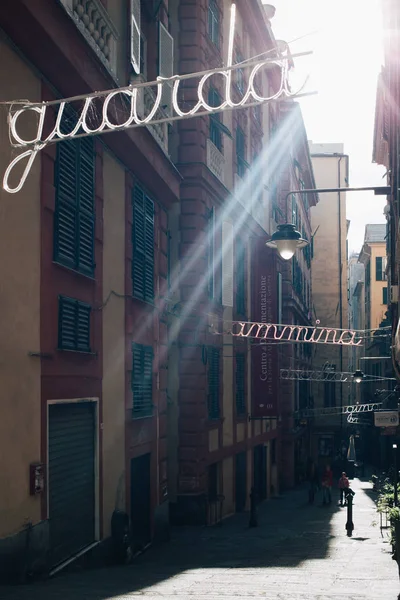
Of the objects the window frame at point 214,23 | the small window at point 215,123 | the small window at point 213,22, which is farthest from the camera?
the small window at point 213,22

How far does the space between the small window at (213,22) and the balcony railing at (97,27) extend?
39.8 feet

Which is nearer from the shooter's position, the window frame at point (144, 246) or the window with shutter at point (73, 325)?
the window with shutter at point (73, 325)

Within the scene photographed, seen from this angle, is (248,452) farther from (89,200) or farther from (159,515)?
(89,200)

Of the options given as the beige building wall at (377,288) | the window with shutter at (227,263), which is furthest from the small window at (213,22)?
the beige building wall at (377,288)

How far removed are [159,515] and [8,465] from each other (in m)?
9.49

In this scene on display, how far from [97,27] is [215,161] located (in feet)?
40.5

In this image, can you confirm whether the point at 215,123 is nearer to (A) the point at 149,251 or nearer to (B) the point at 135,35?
(A) the point at 149,251

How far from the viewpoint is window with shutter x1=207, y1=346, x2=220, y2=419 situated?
86.1ft

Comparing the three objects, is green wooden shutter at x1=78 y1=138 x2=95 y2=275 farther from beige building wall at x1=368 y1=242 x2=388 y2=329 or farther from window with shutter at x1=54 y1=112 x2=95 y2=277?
beige building wall at x1=368 y1=242 x2=388 y2=329

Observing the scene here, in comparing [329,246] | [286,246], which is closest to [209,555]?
[286,246]

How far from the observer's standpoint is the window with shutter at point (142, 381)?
60.2 feet

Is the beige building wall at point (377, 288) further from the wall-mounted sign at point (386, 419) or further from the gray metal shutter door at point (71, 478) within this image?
the gray metal shutter door at point (71, 478)

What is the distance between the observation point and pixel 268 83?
39094mm

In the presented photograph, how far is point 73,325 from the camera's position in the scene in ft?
46.3
